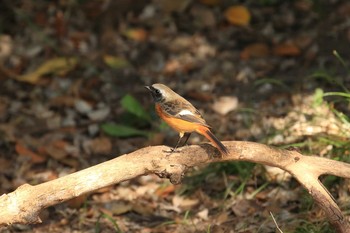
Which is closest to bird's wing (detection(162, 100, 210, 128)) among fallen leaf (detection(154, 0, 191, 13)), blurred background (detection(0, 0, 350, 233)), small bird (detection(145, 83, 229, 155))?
small bird (detection(145, 83, 229, 155))

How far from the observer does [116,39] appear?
8000mm

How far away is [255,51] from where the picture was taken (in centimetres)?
742

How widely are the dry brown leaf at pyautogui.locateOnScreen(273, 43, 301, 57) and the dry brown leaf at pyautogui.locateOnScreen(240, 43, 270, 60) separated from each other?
0.11m

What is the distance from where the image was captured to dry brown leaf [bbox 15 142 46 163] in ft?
19.9

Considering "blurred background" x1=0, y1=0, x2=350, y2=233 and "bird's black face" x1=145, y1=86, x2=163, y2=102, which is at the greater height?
"bird's black face" x1=145, y1=86, x2=163, y2=102

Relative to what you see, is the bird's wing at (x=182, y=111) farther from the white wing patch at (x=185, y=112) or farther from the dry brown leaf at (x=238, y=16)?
the dry brown leaf at (x=238, y=16)

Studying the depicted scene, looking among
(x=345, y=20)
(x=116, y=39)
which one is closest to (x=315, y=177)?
(x=345, y=20)

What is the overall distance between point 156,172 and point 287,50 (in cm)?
370

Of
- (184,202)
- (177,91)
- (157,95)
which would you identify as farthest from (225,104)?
(157,95)

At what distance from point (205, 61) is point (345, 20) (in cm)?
163

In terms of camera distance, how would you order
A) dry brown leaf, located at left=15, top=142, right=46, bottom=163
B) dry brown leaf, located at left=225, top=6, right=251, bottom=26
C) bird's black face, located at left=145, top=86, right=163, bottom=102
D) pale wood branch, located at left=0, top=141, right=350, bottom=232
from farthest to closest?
dry brown leaf, located at left=225, top=6, right=251, bottom=26 < dry brown leaf, located at left=15, top=142, right=46, bottom=163 < bird's black face, located at left=145, top=86, right=163, bottom=102 < pale wood branch, located at left=0, top=141, right=350, bottom=232

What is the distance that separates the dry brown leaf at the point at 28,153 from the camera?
6078mm

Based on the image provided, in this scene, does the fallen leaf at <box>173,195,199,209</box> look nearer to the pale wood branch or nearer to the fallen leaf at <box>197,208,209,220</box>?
the fallen leaf at <box>197,208,209,220</box>

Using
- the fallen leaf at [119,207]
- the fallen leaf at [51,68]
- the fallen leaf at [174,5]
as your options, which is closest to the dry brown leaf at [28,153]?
the fallen leaf at [119,207]
